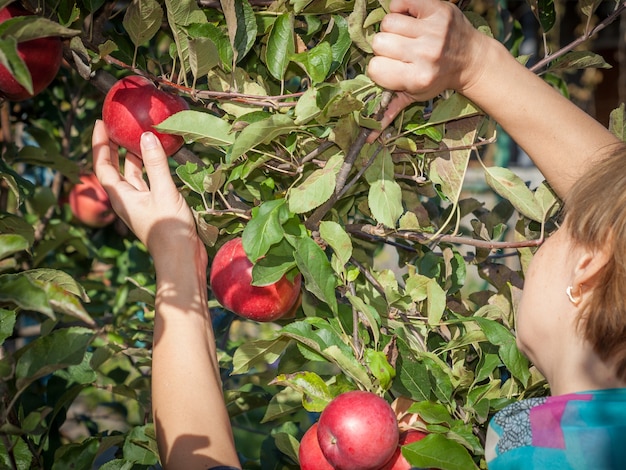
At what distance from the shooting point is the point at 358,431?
3.31ft

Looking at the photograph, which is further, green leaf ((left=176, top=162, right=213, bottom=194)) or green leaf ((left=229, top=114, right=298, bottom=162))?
green leaf ((left=176, top=162, right=213, bottom=194))

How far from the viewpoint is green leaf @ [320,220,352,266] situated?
1.13 metres

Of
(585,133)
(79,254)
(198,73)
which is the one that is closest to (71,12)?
(198,73)

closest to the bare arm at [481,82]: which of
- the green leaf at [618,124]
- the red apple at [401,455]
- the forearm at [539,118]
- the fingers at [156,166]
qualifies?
the forearm at [539,118]

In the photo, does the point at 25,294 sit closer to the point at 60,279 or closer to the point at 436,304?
the point at 60,279

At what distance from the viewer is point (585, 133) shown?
3.93 feet

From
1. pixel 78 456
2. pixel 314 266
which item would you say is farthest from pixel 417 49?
pixel 78 456

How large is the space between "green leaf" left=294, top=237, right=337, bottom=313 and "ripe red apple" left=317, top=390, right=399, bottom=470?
0.16m

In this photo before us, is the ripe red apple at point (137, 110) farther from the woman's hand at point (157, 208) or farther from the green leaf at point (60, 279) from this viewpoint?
the green leaf at point (60, 279)

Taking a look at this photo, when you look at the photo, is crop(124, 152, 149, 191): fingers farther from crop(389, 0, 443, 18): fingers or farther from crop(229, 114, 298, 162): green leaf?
crop(389, 0, 443, 18): fingers

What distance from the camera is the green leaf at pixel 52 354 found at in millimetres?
863

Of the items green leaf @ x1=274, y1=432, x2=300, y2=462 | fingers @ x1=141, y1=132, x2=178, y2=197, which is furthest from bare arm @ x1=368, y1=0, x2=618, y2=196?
green leaf @ x1=274, y1=432, x2=300, y2=462

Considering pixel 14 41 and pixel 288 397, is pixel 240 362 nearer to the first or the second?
pixel 288 397

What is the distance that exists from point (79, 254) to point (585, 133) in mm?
1409
